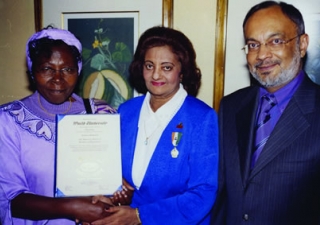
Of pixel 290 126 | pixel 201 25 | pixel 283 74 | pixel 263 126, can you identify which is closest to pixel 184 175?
pixel 263 126

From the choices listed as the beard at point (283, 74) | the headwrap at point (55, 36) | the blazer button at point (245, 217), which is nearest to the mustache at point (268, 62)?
the beard at point (283, 74)

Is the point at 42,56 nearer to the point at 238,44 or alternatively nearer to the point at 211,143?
the point at 211,143

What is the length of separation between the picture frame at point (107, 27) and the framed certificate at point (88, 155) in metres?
1.34

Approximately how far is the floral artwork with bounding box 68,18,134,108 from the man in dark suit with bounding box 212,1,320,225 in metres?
Result: 1.46

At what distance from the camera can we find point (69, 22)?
309cm

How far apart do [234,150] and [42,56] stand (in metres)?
1.27

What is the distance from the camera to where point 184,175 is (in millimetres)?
1861

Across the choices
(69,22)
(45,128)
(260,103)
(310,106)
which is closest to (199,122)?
(260,103)

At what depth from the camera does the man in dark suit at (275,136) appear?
1.57 meters

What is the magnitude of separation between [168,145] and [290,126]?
71 centimetres

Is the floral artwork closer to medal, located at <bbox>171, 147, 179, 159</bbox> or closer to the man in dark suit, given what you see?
medal, located at <bbox>171, 147, 179, 159</bbox>

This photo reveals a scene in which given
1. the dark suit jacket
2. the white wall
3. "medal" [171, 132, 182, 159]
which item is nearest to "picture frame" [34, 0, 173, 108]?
the white wall

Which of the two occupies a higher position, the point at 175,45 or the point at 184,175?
the point at 175,45

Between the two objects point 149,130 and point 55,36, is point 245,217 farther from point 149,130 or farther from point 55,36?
point 55,36
